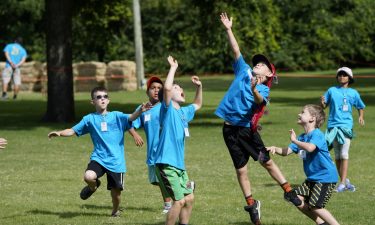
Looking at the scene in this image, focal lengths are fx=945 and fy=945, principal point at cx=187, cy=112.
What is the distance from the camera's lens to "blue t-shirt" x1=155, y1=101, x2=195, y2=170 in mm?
9164

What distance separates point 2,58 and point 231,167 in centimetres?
4075

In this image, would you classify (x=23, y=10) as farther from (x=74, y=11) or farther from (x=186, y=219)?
(x=186, y=219)

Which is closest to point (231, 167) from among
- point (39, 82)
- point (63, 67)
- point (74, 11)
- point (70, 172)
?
point (70, 172)

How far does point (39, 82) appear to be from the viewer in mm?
41125

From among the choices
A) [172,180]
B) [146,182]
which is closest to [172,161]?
[172,180]

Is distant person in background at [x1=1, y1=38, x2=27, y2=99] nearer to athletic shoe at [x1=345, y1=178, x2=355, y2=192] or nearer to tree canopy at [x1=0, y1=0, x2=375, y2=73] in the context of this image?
tree canopy at [x1=0, y1=0, x2=375, y2=73]

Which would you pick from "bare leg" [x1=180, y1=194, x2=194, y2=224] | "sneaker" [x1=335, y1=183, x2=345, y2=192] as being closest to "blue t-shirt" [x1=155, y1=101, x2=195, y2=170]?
"bare leg" [x1=180, y1=194, x2=194, y2=224]

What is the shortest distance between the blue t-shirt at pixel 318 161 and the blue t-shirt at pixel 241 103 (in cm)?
128

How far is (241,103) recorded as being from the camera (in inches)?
417

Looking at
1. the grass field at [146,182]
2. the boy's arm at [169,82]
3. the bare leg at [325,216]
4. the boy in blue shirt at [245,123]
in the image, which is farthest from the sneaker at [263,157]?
the boy's arm at [169,82]

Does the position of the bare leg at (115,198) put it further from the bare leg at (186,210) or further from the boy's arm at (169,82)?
the boy's arm at (169,82)

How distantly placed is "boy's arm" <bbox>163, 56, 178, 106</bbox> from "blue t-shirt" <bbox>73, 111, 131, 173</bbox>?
1.80m

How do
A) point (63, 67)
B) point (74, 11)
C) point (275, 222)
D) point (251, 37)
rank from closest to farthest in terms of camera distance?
point (275, 222) < point (63, 67) < point (74, 11) < point (251, 37)

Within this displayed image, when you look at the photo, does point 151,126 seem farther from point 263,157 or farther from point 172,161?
point 172,161
